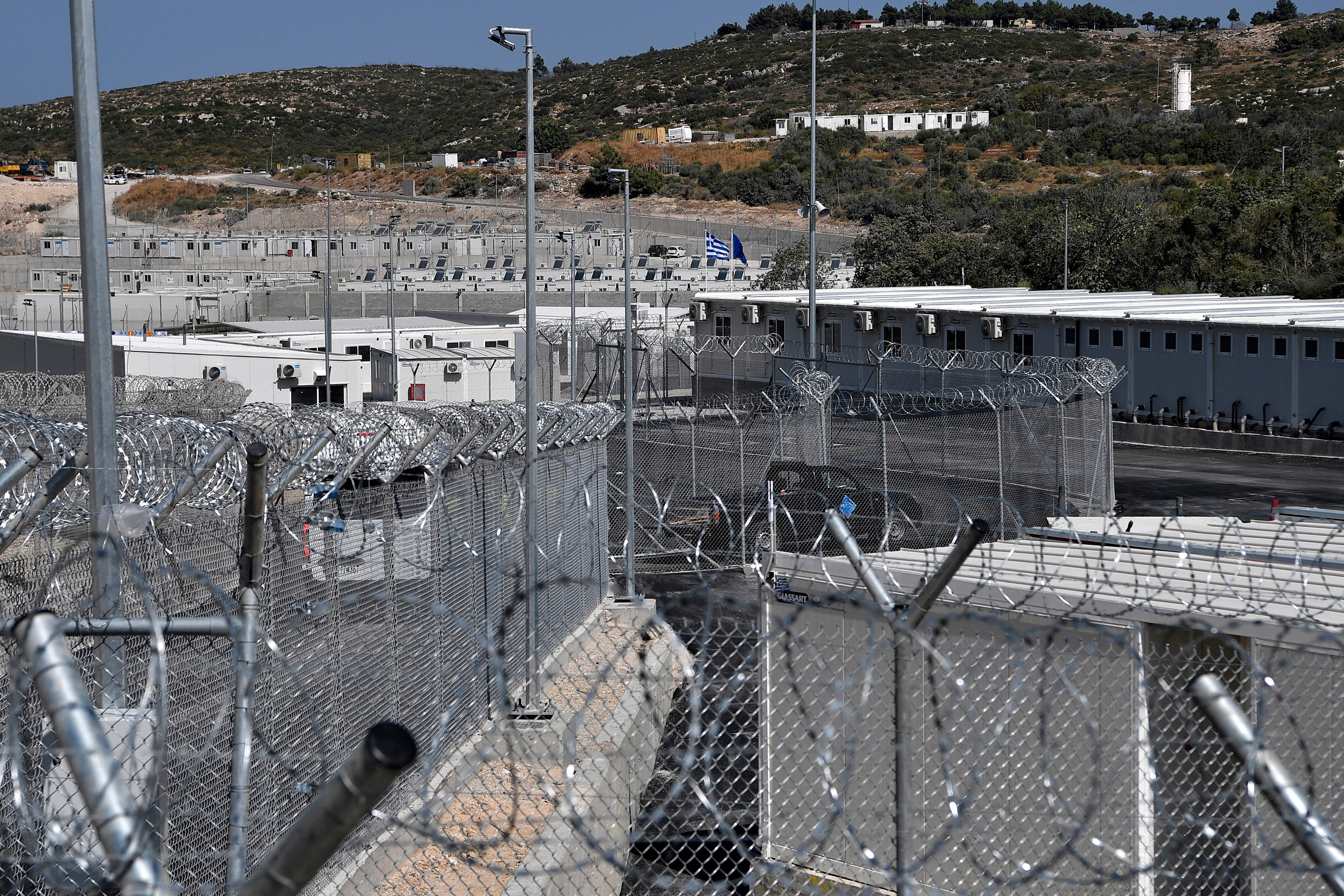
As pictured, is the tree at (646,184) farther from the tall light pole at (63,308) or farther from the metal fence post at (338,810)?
the metal fence post at (338,810)

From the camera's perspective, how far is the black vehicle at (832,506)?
15.5 metres

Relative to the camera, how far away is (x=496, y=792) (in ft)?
26.4

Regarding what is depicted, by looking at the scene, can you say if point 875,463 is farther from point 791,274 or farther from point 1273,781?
point 791,274

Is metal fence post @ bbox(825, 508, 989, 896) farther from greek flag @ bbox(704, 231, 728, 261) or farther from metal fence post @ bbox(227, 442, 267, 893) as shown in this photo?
greek flag @ bbox(704, 231, 728, 261)

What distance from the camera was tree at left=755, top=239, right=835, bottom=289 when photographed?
60.4 m

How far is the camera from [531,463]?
1032 centimetres

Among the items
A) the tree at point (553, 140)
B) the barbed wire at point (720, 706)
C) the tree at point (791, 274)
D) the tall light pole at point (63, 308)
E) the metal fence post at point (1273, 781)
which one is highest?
the tree at point (553, 140)

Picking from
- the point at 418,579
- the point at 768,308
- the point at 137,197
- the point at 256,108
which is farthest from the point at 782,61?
the point at 418,579

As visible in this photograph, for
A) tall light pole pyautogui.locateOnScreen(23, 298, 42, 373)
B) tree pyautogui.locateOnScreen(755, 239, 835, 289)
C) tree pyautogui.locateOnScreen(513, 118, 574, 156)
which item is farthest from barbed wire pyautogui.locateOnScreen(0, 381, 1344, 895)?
tree pyautogui.locateOnScreen(513, 118, 574, 156)

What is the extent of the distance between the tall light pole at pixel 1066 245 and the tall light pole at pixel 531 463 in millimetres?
34048

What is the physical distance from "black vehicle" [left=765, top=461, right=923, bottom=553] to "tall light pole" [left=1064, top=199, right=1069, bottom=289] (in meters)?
31.2

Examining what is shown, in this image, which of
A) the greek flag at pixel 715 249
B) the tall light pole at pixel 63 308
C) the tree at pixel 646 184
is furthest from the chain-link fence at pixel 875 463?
the tree at pixel 646 184

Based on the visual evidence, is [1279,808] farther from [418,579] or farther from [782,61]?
[782,61]

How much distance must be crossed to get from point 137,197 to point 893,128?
6675cm
